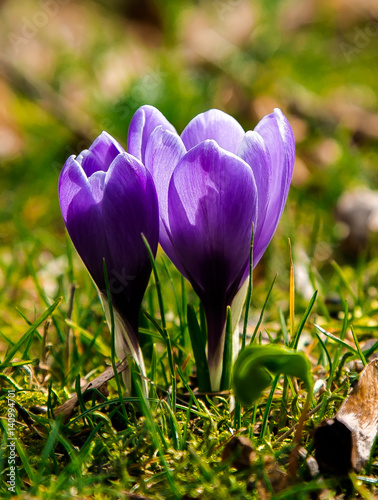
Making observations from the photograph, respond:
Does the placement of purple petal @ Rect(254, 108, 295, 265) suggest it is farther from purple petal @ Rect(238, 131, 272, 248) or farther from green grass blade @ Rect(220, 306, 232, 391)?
green grass blade @ Rect(220, 306, 232, 391)

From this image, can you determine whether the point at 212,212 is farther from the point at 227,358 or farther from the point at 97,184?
the point at 227,358

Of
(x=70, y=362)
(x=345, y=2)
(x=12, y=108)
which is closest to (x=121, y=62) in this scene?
(x=12, y=108)

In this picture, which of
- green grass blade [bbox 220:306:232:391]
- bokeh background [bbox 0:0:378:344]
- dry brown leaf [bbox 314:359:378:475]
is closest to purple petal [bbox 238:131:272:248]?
green grass blade [bbox 220:306:232:391]

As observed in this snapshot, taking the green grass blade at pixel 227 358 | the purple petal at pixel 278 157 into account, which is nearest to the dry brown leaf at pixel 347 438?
the green grass blade at pixel 227 358

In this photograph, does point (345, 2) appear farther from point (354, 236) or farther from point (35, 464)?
point (35, 464)

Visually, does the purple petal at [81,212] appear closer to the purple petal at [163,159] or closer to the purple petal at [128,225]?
the purple petal at [128,225]
